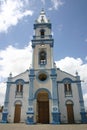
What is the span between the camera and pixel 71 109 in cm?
2159

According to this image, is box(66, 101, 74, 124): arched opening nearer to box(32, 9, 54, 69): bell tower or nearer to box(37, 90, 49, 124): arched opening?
box(37, 90, 49, 124): arched opening

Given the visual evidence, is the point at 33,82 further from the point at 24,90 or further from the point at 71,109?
the point at 71,109

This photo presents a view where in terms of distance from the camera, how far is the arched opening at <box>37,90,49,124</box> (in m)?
21.0

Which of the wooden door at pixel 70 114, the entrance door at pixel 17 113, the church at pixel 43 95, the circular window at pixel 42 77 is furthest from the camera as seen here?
the circular window at pixel 42 77

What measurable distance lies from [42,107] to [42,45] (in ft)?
34.1

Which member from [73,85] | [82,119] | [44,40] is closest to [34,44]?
[44,40]

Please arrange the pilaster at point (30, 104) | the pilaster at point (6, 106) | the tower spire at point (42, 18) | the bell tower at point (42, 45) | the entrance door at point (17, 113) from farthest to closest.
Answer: the tower spire at point (42, 18) < the bell tower at point (42, 45) < the entrance door at point (17, 113) < the pilaster at point (6, 106) < the pilaster at point (30, 104)

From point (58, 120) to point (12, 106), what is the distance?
7.15 meters

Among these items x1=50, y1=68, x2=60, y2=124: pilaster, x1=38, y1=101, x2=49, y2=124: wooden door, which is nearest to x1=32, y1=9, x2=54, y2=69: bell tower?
x1=50, y1=68, x2=60, y2=124: pilaster

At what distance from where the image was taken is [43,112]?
21.5m

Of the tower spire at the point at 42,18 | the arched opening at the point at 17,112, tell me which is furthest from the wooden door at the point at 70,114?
the tower spire at the point at 42,18

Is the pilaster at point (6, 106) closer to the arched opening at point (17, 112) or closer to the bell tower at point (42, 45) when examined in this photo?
the arched opening at point (17, 112)

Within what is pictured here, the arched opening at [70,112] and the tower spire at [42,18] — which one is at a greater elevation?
the tower spire at [42,18]

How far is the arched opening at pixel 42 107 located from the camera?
828 inches
